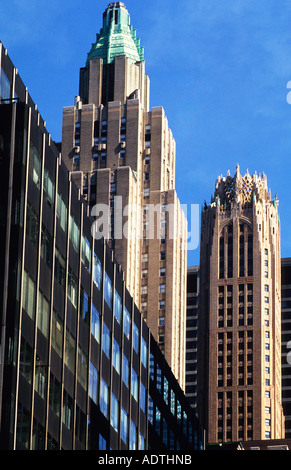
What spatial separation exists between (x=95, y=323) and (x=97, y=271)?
4033mm

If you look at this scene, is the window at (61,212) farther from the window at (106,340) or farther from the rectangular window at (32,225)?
the window at (106,340)

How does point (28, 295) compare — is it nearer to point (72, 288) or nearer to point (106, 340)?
point (72, 288)

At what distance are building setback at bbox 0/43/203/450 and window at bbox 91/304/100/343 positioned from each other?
0.09 metres

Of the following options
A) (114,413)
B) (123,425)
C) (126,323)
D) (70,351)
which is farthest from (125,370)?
(70,351)

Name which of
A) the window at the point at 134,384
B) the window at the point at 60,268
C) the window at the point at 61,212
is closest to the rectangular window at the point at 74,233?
the window at the point at 61,212

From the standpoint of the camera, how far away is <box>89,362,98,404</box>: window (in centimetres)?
7750

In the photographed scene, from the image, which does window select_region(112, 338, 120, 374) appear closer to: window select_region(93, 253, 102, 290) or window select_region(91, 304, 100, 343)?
window select_region(91, 304, 100, 343)

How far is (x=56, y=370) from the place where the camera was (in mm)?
69188

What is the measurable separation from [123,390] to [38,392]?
21963 mm

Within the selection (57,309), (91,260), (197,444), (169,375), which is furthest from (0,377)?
(197,444)

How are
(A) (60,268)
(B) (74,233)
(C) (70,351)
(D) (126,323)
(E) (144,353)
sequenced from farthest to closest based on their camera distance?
(E) (144,353)
(D) (126,323)
(B) (74,233)
(C) (70,351)
(A) (60,268)

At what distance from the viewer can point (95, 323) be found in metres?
79.9

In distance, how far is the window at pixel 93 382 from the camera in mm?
77500
